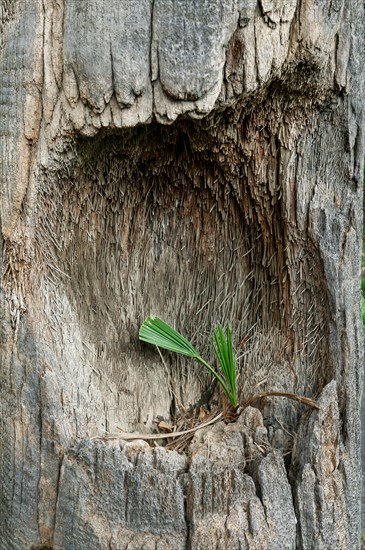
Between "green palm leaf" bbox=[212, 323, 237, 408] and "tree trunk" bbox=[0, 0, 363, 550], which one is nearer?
"tree trunk" bbox=[0, 0, 363, 550]

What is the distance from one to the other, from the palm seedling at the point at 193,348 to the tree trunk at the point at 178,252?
69mm

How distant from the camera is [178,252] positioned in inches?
69.7

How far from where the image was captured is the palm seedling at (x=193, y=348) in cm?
162

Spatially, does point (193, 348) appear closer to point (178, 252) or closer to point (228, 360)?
point (228, 360)

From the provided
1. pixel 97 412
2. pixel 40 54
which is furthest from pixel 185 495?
pixel 40 54

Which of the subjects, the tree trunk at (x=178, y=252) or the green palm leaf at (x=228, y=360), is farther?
the green palm leaf at (x=228, y=360)

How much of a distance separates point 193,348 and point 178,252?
28 centimetres

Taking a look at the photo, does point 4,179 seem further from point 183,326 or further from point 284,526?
point 284,526

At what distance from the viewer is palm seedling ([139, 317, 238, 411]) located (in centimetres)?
162

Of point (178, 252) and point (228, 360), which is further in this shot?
point (178, 252)

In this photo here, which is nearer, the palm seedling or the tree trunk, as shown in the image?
the tree trunk

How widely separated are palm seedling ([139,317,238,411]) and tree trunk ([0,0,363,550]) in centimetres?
7

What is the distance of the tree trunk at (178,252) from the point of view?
1354 mm

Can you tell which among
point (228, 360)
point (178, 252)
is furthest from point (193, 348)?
point (178, 252)
